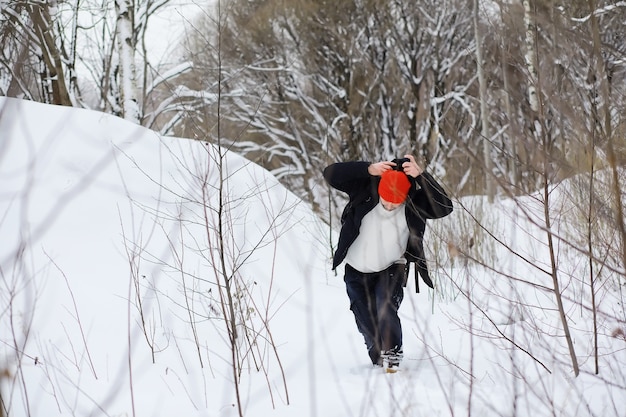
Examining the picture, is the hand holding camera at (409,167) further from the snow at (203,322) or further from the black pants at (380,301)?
the snow at (203,322)

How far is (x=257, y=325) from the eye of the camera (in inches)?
178

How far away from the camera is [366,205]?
3.56 metres

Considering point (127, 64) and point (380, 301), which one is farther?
point (127, 64)

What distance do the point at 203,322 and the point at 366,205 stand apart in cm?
155

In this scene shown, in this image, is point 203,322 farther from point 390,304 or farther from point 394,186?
point 394,186

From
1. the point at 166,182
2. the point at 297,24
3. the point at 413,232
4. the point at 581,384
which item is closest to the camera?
the point at 581,384

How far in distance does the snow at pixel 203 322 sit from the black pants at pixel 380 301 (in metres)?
0.16

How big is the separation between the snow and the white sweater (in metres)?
0.44

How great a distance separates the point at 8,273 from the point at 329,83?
1170 cm

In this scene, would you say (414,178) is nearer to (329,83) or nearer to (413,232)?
(413,232)

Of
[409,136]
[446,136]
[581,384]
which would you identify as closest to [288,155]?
[409,136]

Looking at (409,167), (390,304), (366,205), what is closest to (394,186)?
(409,167)

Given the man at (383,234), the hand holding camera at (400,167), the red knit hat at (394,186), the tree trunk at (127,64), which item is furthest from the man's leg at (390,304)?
the tree trunk at (127,64)

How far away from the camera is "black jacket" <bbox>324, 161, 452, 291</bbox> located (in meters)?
3.48
